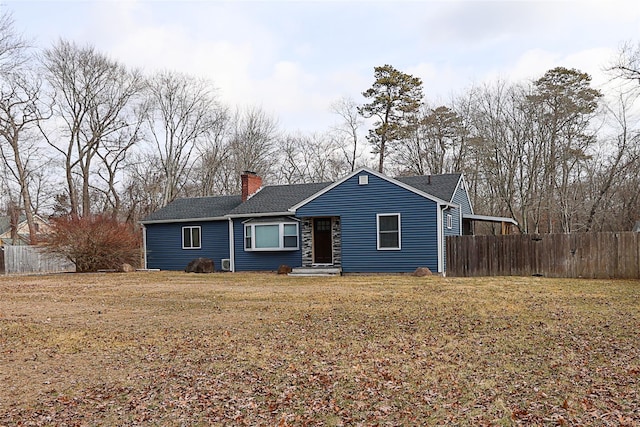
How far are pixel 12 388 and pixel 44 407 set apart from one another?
0.93 metres

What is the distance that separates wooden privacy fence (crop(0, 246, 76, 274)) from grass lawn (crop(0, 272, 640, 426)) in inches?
624

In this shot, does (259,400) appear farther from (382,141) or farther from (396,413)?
(382,141)

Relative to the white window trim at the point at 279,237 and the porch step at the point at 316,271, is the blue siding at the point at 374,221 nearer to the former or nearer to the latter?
the porch step at the point at 316,271

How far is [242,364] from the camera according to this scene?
23.6 feet

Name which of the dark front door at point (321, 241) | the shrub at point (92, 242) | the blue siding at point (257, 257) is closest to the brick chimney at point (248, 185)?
the blue siding at point (257, 257)

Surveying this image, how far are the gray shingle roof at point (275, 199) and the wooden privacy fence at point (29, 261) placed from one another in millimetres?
10135

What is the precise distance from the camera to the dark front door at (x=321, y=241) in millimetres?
22359

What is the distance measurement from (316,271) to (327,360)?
1367 centimetres

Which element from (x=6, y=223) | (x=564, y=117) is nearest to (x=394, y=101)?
(x=564, y=117)

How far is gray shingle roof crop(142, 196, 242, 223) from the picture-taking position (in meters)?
25.3

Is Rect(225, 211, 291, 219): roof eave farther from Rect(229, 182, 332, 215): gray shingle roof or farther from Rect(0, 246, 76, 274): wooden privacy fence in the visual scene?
Rect(0, 246, 76, 274): wooden privacy fence

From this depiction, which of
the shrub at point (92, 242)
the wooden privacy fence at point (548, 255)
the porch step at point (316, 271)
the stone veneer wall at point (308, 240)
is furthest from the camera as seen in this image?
the shrub at point (92, 242)

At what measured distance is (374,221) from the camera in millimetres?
20359

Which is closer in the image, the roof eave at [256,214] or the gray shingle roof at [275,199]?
the roof eave at [256,214]
